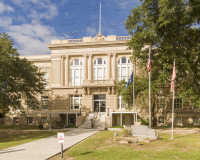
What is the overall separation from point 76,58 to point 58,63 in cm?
351

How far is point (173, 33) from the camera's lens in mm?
22875

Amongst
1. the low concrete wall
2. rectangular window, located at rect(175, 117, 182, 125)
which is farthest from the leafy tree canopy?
rectangular window, located at rect(175, 117, 182, 125)

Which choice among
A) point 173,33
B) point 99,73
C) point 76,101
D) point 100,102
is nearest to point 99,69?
point 99,73

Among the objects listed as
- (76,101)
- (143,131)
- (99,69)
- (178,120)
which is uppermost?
(99,69)

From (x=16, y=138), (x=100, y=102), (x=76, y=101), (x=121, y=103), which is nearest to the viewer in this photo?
(x=16, y=138)

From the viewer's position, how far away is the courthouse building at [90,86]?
33034mm

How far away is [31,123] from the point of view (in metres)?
35.3

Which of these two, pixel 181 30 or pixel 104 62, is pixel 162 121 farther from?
pixel 181 30

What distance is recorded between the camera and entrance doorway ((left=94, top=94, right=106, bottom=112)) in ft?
114

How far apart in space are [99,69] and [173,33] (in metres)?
16.0

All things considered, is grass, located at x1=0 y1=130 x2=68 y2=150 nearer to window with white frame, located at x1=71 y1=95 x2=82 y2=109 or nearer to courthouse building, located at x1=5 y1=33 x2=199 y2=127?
courthouse building, located at x1=5 y1=33 x2=199 y2=127

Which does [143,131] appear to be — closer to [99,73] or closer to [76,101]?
[99,73]

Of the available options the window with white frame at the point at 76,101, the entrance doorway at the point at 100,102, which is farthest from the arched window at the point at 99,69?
the window with white frame at the point at 76,101

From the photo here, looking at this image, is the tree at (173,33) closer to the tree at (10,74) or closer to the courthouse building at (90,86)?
the courthouse building at (90,86)
